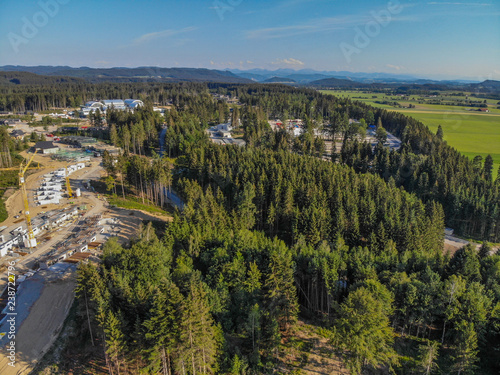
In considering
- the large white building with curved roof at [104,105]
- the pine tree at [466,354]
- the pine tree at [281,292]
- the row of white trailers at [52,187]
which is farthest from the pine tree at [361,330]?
the large white building with curved roof at [104,105]

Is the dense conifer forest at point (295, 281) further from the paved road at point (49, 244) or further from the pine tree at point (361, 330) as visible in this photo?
the paved road at point (49, 244)

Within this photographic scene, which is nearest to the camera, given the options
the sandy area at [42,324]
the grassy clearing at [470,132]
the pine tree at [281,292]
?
the sandy area at [42,324]

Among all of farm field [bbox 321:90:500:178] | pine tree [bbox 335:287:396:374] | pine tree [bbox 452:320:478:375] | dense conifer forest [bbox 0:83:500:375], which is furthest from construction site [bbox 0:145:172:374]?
farm field [bbox 321:90:500:178]

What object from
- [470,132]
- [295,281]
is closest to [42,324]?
[295,281]

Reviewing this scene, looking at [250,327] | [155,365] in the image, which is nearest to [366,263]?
[250,327]

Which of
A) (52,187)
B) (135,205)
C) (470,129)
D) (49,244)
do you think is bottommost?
(49,244)

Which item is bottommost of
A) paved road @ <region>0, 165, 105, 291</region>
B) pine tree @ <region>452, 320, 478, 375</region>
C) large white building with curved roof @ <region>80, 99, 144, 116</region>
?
paved road @ <region>0, 165, 105, 291</region>

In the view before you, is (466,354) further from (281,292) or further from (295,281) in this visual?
(295,281)

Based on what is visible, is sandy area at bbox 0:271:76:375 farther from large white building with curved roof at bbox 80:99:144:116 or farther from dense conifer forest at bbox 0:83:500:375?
large white building with curved roof at bbox 80:99:144:116
